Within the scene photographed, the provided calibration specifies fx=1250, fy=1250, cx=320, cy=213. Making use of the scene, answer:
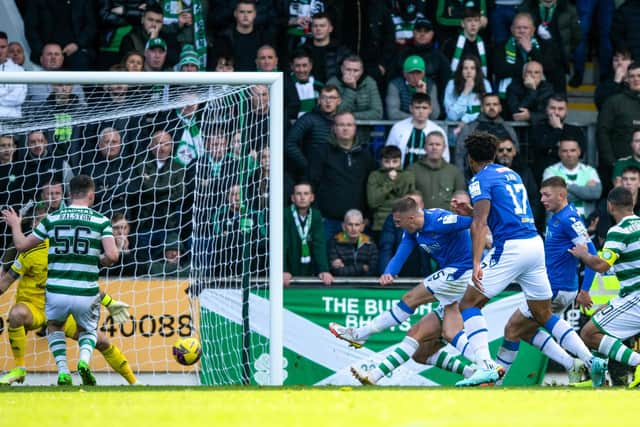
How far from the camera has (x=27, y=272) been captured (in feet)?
36.6

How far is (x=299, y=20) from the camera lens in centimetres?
1438

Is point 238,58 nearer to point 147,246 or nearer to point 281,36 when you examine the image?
point 281,36

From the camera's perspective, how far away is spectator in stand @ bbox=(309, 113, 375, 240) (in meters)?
13.2

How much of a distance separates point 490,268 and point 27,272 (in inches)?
162

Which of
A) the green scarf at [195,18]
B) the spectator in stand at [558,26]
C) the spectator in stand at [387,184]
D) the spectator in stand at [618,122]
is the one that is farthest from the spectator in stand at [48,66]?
the spectator in stand at [618,122]

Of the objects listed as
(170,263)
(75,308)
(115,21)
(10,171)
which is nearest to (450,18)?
(115,21)

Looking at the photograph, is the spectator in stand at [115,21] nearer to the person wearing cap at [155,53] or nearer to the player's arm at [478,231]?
the person wearing cap at [155,53]

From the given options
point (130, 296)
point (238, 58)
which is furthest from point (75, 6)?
point (130, 296)

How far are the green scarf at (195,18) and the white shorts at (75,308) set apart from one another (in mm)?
4053

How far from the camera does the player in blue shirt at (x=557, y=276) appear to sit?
11.0 metres

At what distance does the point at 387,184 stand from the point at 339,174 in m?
0.53

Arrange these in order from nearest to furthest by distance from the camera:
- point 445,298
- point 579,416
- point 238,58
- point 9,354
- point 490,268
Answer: point 579,416, point 490,268, point 445,298, point 9,354, point 238,58

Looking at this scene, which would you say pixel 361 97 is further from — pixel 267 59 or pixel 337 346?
pixel 337 346

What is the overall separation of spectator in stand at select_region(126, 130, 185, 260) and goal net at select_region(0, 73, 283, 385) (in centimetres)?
1
